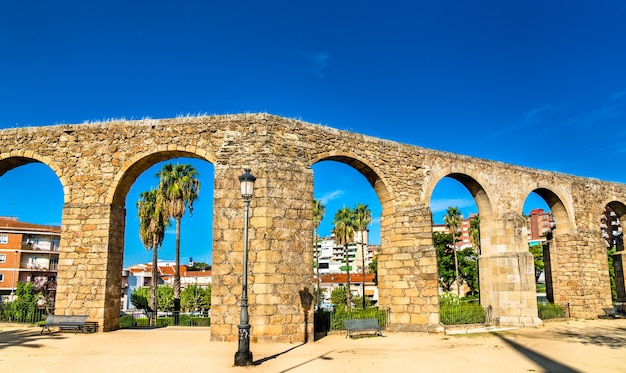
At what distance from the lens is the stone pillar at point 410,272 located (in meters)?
14.2

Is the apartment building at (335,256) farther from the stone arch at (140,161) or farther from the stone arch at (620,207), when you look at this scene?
the stone arch at (140,161)

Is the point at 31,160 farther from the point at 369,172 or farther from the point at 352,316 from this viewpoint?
the point at 352,316

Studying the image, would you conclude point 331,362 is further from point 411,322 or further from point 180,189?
point 180,189

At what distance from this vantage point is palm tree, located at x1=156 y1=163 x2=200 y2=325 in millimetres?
25797

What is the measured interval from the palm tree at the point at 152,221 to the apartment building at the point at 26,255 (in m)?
17.0

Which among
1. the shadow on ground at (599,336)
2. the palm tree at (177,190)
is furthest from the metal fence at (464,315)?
the palm tree at (177,190)

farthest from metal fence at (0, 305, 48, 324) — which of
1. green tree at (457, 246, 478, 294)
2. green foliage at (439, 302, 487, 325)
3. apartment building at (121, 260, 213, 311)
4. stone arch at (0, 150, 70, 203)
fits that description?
green tree at (457, 246, 478, 294)

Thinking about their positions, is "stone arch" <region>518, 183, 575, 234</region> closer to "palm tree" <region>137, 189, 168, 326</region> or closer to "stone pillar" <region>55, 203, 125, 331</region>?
"stone pillar" <region>55, 203, 125, 331</region>

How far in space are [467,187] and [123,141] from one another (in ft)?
41.7

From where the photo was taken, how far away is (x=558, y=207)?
20.2 meters

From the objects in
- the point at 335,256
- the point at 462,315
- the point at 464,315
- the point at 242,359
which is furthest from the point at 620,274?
the point at 335,256

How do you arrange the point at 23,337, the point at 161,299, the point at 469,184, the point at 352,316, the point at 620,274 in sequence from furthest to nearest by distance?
the point at 161,299
the point at 620,274
the point at 469,184
the point at 352,316
the point at 23,337

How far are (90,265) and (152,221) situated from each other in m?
13.3

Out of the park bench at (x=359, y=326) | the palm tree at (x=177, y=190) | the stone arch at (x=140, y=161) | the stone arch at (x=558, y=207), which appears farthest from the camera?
the palm tree at (x=177, y=190)
